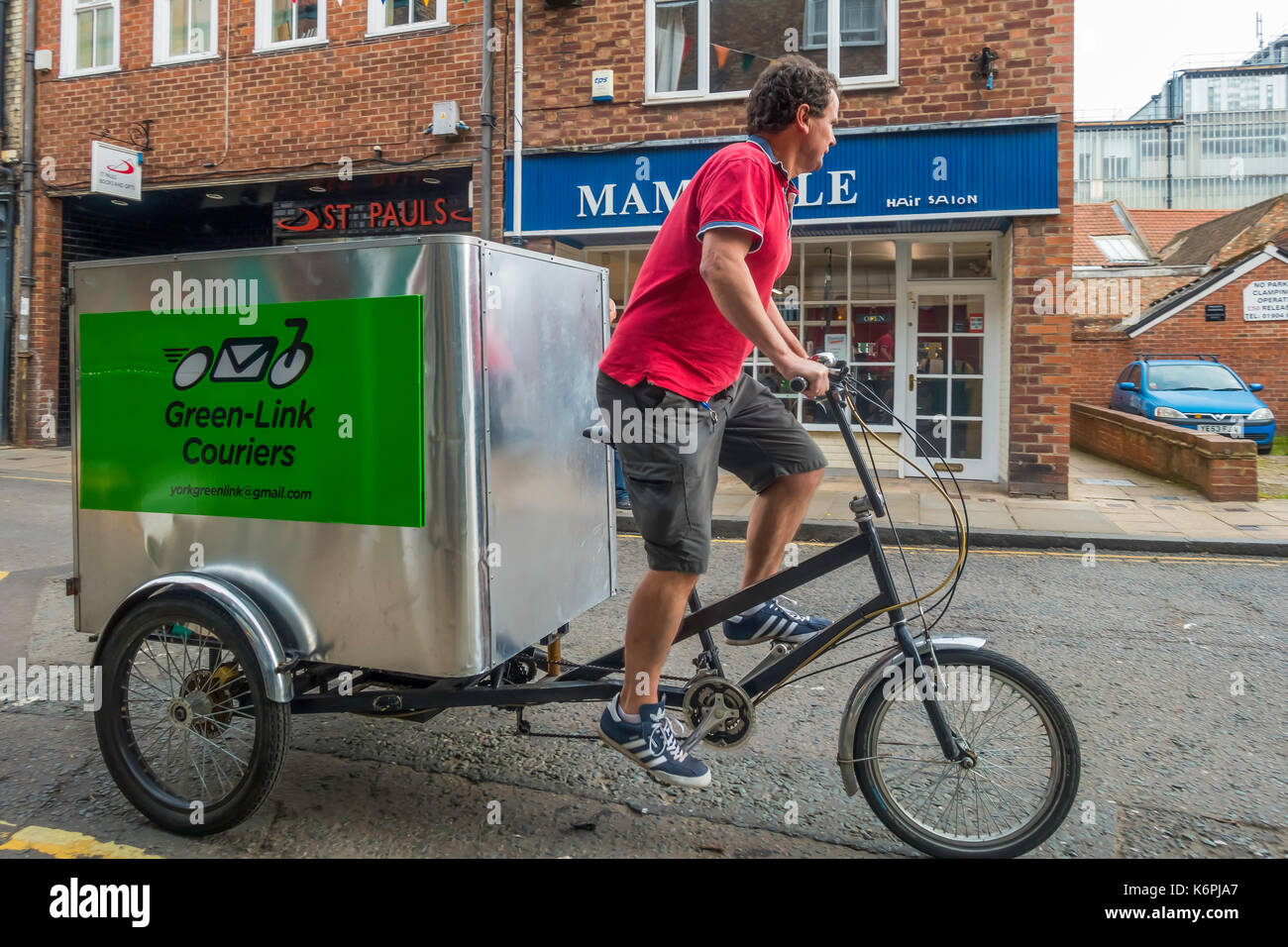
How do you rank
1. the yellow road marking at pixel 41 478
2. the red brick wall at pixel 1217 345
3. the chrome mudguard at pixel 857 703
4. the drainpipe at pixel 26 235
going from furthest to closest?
1. the red brick wall at pixel 1217 345
2. the drainpipe at pixel 26 235
3. the yellow road marking at pixel 41 478
4. the chrome mudguard at pixel 857 703

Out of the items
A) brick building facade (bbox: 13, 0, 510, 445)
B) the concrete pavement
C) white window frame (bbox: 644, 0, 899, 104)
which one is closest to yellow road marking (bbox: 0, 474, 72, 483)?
the concrete pavement

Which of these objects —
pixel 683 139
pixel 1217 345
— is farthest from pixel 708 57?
pixel 1217 345

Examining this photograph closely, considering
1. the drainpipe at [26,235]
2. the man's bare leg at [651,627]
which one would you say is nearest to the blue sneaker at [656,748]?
the man's bare leg at [651,627]

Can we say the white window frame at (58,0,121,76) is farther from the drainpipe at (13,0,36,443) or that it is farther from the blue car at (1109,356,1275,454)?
the blue car at (1109,356,1275,454)

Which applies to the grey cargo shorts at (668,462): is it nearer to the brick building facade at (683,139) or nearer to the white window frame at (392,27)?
the brick building facade at (683,139)

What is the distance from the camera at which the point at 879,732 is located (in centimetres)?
270

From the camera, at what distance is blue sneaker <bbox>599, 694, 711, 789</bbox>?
111 inches

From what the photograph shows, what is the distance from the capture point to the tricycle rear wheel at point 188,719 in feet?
9.18

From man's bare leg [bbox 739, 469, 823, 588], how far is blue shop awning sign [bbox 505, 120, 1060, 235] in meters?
7.99

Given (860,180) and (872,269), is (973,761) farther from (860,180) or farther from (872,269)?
(872,269)

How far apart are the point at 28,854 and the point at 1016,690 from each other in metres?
2.75

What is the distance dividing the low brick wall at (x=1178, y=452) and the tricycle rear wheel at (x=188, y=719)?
9706 mm

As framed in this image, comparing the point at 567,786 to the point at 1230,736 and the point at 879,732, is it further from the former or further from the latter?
the point at 1230,736
